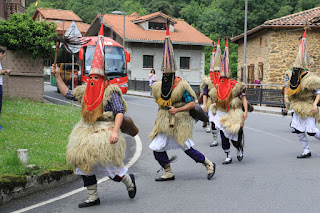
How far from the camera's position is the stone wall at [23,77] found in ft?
56.5

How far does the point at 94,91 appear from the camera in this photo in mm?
5434

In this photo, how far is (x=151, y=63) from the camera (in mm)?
47781

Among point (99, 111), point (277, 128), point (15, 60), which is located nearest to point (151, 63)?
point (15, 60)

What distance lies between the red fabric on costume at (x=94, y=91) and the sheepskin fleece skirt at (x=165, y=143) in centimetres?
171

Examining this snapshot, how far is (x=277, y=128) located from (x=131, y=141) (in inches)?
216

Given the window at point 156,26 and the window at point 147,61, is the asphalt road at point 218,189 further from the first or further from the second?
the window at point 156,26

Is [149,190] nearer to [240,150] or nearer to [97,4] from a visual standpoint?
[240,150]

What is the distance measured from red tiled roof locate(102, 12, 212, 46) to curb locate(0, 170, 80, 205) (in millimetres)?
38320

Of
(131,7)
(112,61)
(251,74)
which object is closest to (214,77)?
(112,61)

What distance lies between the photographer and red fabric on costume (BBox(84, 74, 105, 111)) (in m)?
5.40

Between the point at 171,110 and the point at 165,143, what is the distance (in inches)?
A: 22.2

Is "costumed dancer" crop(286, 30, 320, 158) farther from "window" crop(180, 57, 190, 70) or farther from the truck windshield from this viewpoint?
"window" crop(180, 57, 190, 70)

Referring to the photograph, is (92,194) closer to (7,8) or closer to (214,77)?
(214,77)

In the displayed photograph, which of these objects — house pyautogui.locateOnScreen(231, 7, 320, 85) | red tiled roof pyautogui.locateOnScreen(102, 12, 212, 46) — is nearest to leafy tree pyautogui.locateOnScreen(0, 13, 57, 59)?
house pyautogui.locateOnScreen(231, 7, 320, 85)
